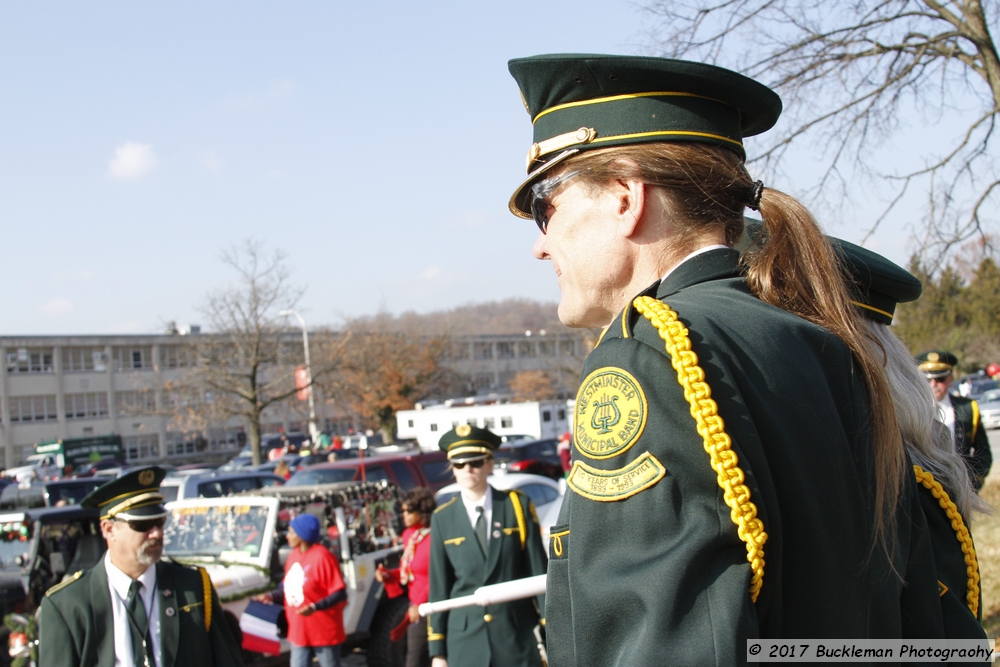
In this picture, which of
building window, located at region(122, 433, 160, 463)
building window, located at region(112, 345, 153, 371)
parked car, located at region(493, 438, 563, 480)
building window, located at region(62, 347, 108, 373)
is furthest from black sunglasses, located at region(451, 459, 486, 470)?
building window, located at region(112, 345, 153, 371)

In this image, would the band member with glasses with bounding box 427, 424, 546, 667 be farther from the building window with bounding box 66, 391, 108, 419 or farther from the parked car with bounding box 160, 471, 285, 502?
the building window with bounding box 66, 391, 108, 419

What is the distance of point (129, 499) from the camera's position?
186 inches

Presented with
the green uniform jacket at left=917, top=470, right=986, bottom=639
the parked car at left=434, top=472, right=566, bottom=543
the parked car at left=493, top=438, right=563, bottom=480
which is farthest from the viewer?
the parked car at left=493, top=438, right=563, bottom=480

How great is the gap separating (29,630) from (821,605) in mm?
7334

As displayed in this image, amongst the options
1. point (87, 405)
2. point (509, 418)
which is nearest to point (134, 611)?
point (509, 418)

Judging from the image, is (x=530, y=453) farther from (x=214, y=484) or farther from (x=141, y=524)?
(x=141, y=524)

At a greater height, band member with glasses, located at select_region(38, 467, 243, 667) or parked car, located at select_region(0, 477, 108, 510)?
band member with glasses, located at select_region(38, 467, 243, 667)

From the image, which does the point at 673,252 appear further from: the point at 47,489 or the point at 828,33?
the point at 47,489

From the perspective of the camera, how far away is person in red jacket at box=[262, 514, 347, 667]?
7.66 m

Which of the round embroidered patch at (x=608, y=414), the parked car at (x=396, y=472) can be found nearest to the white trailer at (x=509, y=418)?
the parked car at (x=396, y=472)

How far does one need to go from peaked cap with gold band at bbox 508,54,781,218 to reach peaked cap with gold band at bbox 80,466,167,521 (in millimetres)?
3694

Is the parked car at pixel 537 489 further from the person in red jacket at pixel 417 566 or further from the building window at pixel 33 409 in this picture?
the building window at pixel 33 409

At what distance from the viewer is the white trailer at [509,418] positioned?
3997 centimetres

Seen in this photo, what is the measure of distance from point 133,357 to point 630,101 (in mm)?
72088
